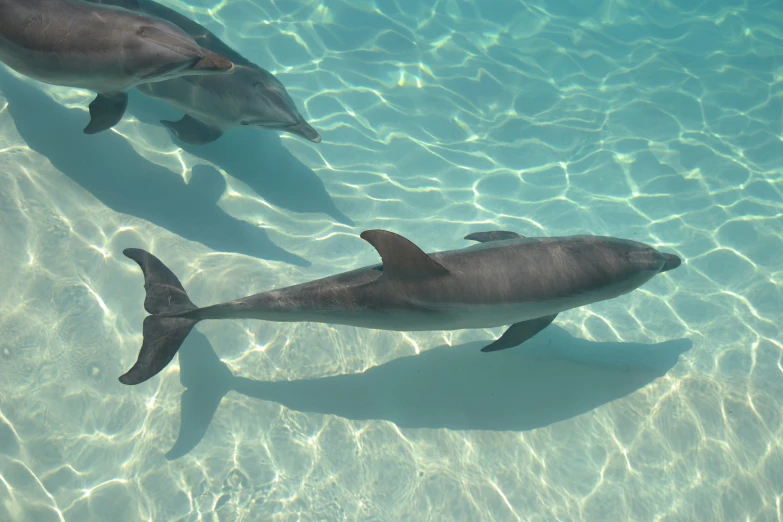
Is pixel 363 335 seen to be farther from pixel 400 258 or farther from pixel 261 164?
pixel 261 164

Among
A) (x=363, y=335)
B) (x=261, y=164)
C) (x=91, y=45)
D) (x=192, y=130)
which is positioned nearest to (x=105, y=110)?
(x=91, y=45)

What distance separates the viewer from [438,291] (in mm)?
4770

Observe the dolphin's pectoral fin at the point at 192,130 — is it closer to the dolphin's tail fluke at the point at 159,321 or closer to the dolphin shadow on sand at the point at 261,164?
the dolphin shadow on sand at the point at 261,164

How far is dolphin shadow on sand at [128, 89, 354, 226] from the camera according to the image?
8.12 metres

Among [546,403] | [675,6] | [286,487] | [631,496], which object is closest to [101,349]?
[286,487]

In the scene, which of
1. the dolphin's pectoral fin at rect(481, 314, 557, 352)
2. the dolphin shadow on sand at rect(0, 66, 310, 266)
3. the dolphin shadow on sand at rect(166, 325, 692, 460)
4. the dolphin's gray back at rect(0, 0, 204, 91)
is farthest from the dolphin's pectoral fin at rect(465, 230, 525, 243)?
the dolphin's gray back at rect(0, 0, 204, 91)

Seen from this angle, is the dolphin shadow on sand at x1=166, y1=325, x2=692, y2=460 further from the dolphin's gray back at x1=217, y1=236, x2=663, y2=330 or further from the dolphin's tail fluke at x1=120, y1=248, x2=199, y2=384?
the dolphin's gray back at x1=217, y1=236, x2=663, y2=330

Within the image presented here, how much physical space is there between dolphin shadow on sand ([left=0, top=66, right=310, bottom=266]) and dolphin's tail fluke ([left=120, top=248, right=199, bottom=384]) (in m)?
1.80

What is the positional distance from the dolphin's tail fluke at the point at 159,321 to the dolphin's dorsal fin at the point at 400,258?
2007mm

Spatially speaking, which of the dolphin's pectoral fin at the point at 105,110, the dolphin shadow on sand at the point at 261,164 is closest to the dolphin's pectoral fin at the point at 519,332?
the dolphin shadow on sand at the point at 261,164

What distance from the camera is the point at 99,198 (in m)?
6.95

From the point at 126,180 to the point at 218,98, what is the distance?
170 centimetres

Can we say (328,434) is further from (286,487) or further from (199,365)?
(199,365)

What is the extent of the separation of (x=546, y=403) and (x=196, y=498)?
12.9 ft
